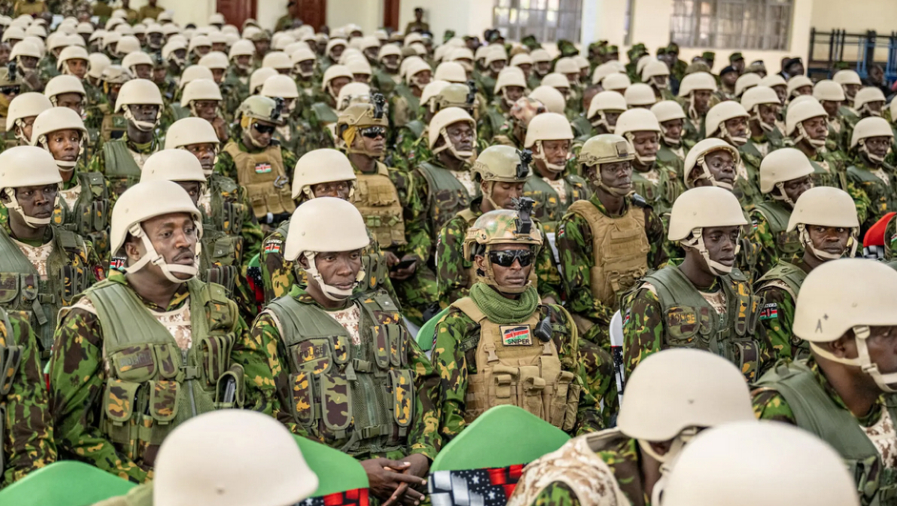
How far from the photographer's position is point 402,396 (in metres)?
4.22

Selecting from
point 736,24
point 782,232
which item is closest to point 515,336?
point 782,232

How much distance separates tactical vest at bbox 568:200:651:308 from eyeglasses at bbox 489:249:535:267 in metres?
1.65

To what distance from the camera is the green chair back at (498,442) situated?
10.6 feet

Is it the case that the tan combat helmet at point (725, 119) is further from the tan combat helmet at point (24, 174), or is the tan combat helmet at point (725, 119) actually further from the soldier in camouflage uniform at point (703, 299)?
the tan combat helmet at point (24, 174)

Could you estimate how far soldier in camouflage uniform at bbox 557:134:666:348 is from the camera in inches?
245

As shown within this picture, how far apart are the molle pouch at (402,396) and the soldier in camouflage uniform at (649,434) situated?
135 centimetres

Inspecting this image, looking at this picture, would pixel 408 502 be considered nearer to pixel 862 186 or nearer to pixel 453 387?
pixel 453 387

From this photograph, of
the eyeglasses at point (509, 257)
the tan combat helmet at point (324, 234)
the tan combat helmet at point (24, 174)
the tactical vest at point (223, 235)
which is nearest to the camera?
the tan combat helmet at point (324, 234)

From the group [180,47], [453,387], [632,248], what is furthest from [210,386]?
[180,47]

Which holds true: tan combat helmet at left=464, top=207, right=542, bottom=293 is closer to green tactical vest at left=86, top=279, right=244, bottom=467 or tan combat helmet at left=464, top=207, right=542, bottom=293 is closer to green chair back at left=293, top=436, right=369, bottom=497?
green tactical vest at left=86, top=279, right=244, bottom=467

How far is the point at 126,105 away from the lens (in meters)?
8.48

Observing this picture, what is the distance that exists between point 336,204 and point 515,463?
4.73ft

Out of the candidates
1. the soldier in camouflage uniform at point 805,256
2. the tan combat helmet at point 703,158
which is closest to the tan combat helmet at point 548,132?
the tan combat helmet at point 703,158

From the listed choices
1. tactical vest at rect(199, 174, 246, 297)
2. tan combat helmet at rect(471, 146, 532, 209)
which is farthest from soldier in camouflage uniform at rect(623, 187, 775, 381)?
tactical vest at rect(199, 174, 246, 297)
